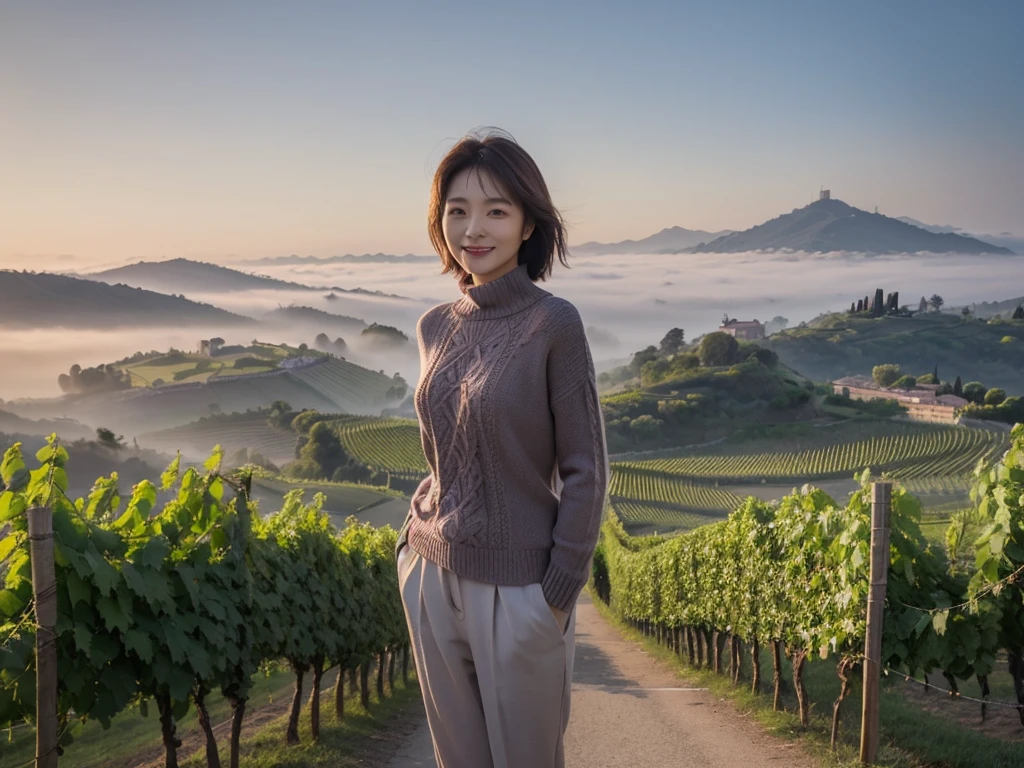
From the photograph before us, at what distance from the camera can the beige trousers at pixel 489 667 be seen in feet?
5.96

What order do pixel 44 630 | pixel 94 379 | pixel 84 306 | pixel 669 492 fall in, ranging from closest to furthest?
pixel 44 630, pixel 669 492, pixel 94 379, pixel 84 306

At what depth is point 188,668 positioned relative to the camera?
141 inches

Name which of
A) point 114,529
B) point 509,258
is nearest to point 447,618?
point 509,258

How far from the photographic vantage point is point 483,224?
2.01 meters

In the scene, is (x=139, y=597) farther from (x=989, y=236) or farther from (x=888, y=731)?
(x=989, y=236)

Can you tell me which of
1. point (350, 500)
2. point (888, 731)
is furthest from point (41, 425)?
point (888, 731)

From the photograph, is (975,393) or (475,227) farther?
(975,393)

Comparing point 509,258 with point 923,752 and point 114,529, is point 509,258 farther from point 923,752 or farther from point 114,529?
point 923,752

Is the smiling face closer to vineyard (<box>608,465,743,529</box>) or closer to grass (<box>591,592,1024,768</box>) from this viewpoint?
grass (<box>591,592,1024,768</box>)

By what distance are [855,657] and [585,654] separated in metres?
8.31

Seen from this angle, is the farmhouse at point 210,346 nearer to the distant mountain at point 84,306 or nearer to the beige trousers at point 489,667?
the distant mountain at point 84,306

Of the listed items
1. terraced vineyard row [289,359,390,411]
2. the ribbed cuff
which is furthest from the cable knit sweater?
terraced vineyard row [289,359,390,411]

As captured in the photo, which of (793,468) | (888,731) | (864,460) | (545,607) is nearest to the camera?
(545,607)

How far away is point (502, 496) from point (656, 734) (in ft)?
14.9
